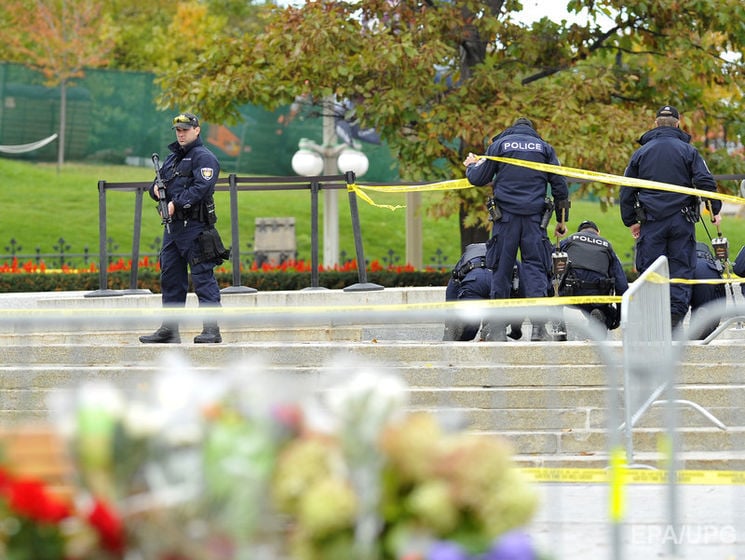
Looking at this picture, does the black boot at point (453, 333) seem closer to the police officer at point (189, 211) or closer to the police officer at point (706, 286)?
the police officer at point (189, 211)

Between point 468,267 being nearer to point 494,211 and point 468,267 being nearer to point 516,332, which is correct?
point 494,211

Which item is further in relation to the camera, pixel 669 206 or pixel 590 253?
pixel 590 253

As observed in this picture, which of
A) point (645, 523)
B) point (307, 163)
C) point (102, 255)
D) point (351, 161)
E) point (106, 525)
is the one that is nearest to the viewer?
point (106, 525)

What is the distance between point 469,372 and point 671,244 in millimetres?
4596

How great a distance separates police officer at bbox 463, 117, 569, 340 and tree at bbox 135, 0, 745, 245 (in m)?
3.65

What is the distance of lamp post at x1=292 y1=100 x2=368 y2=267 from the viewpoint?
17.1 m

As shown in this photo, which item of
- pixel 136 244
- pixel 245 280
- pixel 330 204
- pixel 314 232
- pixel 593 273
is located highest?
pixel 330 204

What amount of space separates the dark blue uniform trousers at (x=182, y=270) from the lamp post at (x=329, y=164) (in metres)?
6.42

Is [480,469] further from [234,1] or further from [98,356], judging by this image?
[234,1]

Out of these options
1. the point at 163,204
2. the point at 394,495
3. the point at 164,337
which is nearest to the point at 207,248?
the point at 163,204

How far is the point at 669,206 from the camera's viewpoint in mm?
9781

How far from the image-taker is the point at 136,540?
2.45 meters

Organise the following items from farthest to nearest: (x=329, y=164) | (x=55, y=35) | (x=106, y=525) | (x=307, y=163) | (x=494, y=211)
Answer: (x=55, y=35)
(x=329, y=164)
(x=307, y=163)
(x=494, y=211)
(x=106, y=525)

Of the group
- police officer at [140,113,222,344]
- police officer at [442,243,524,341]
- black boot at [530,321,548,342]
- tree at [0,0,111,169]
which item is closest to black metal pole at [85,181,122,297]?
police officer at [140,113,222,344]
